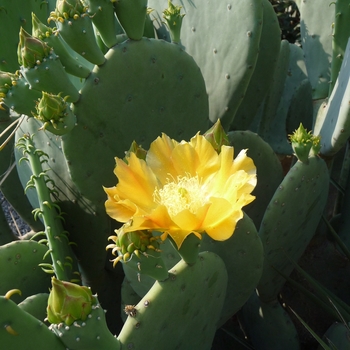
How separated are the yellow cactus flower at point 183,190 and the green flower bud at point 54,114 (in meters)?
0.25

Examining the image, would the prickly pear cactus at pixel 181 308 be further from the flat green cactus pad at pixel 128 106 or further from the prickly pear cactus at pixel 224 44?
the prickly pear cactus at pixel 224 44

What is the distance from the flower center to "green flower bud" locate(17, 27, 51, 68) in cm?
40

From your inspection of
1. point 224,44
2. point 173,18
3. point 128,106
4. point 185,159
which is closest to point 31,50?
point 128,106

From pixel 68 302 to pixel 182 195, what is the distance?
26 cm

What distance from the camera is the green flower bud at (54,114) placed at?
1.05 metres

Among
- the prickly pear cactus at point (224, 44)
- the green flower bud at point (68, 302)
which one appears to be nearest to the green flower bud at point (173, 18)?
the prickly pear cactus at point (224, 44)

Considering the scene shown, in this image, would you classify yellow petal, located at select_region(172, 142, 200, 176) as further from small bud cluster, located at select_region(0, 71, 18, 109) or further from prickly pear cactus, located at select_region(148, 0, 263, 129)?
prickly pear cactus, located at select_region(148, 0, 263, 129)

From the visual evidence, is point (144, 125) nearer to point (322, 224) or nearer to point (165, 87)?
point (165, 87)

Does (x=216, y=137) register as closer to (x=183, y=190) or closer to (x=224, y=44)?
(x=183, y=190)

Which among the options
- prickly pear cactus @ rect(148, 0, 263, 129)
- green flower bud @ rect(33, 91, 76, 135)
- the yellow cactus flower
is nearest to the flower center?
the yellow cactus flower

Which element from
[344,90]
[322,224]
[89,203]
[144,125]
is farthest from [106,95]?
[322,224]

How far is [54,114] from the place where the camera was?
107 centimetres

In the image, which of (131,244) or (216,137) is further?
(216,137)

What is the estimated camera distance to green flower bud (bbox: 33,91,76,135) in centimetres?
105
